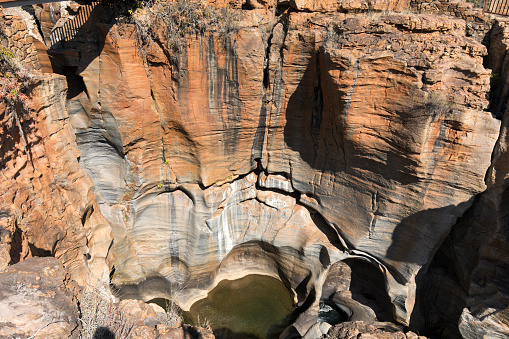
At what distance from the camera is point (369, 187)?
7992 millimetres

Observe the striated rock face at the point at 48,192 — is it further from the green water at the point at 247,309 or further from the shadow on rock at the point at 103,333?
the green water at the point at 247,309

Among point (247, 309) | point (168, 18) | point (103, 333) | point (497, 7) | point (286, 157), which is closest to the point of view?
point (103, 333)

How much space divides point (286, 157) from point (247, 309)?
4.46m

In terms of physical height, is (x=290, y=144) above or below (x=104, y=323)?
above

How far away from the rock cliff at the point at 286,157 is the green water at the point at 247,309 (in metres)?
0.43

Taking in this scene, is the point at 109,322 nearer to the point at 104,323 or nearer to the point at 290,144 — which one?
the point at 104,323

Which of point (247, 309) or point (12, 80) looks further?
point (247, 309)

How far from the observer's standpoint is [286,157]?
30.6 feet

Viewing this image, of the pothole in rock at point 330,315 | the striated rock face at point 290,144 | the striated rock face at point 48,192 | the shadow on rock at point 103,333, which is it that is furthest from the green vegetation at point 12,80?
the pothole in rock at point 330,315

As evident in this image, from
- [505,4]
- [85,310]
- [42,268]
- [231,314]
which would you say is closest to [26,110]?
[42,268]

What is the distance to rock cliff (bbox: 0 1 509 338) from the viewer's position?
6617 millimetres

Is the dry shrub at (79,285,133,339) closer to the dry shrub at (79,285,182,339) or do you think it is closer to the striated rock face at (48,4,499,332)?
the dry shrub at (79,285,182,339)

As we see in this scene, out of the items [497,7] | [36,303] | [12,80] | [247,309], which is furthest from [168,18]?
[247,309]

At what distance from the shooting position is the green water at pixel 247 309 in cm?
902
